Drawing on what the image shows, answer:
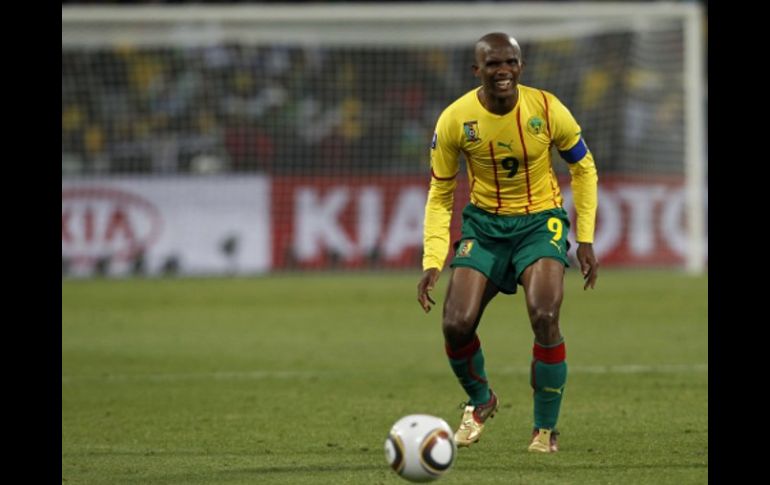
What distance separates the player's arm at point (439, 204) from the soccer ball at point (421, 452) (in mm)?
1434

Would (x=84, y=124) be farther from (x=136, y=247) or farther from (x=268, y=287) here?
(x=268, y=287)

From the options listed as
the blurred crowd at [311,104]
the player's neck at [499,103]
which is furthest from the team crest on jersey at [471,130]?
the blurred crowd at [311,104]

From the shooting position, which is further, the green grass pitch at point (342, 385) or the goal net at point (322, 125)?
the goal net at point (322, 125)

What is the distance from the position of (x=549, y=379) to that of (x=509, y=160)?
47.3 inches

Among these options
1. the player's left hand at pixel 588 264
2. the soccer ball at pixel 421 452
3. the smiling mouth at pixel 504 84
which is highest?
the smiling mouth at pixel 504 84

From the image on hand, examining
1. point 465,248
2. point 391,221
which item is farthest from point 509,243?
point 391,221

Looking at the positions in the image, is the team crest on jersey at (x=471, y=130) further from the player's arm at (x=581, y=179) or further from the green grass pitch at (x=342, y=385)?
the green grass pitch at (x=342, y=385)

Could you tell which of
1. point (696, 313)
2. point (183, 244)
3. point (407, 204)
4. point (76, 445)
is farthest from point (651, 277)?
point (76, 445)

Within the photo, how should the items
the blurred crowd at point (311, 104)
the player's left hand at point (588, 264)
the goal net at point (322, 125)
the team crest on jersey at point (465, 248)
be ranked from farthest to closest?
the blurred crowd at point (311, 104) < the goal net at point (322, 125) < the team crest on jersey at point (465, 248) < the player's left hand at point (588, 264)

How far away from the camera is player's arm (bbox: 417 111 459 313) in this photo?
7762 mm

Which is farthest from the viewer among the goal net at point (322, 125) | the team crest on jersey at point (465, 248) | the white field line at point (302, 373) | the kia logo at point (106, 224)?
the kia logo at point (106, 224)

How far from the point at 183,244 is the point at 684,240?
25.6 ft

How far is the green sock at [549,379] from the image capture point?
7.52 meters

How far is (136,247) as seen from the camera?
73.3 feet
